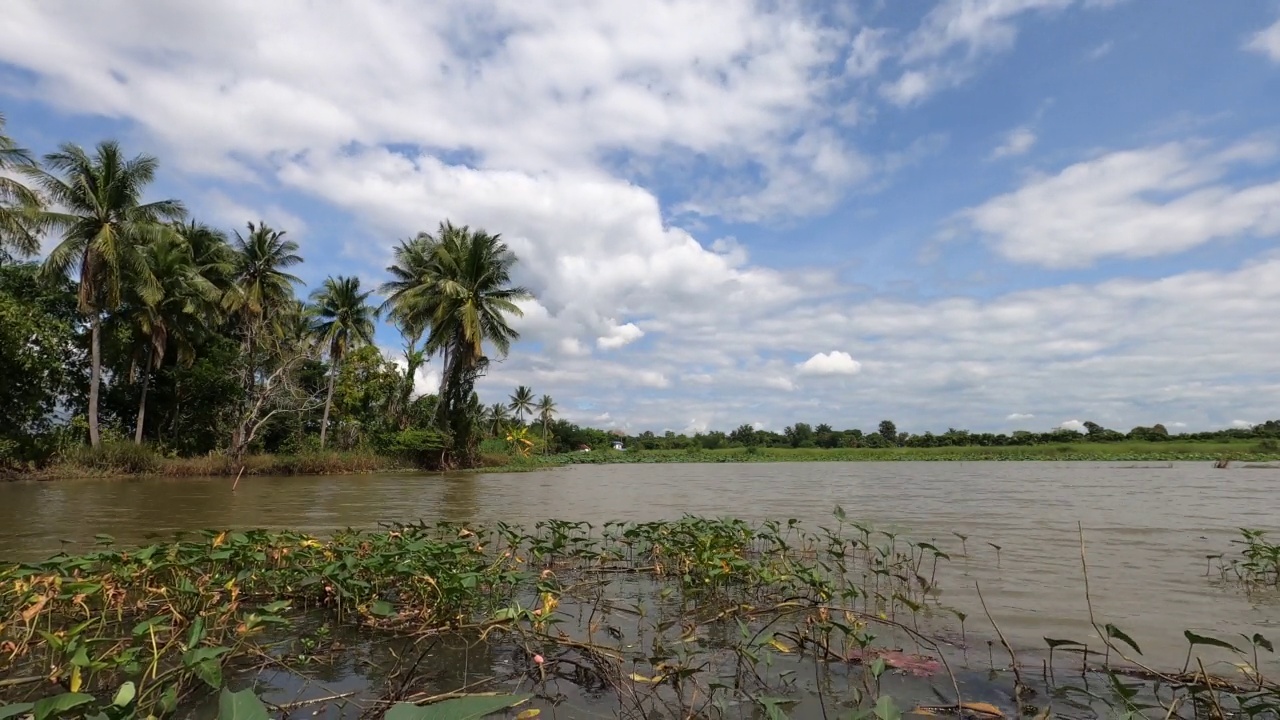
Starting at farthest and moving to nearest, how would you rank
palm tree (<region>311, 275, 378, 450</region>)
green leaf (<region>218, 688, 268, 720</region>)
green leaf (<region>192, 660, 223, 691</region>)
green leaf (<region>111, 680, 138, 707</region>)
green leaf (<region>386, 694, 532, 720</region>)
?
palm tree (<region>311, 275, 378, 450</region>) < green leaf (<region>192, 660, 223, 691</region>) < green leaf (<region>111, 680, 138, 707</region>) < green leaf (<region>218, 688, 268, 720</region>) < green leaf (<region>386, 694, 532, 720</region>)

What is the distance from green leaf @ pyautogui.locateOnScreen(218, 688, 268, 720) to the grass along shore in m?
18.6

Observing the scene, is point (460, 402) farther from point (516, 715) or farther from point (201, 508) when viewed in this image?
point (516, 715)

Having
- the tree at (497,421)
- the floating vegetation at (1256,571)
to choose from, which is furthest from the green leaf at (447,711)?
the tree at (497,421)

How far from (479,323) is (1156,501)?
23.2 meters

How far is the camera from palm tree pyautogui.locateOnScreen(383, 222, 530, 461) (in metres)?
27.6

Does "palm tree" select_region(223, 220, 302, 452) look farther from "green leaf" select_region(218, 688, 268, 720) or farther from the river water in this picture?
"green leaf" select_region(218, 688, 268, 720)

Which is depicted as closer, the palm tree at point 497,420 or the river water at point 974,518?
the river water at point 974,518

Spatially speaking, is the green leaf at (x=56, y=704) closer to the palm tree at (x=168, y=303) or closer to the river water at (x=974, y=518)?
the river water at (x=974, y=518)

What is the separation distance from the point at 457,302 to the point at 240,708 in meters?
27.3

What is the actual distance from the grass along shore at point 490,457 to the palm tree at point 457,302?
3636mm

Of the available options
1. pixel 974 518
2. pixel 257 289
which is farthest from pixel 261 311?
pixel 974 518

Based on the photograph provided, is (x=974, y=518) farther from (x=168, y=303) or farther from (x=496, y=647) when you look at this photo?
(x=168, y=303)

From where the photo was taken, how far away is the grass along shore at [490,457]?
20.0 metres

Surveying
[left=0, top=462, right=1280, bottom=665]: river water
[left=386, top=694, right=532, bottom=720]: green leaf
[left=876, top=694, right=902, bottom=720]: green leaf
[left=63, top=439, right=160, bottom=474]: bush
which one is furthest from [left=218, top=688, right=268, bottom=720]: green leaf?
[left=63, top=439, right=160, bottom=474]: bush
